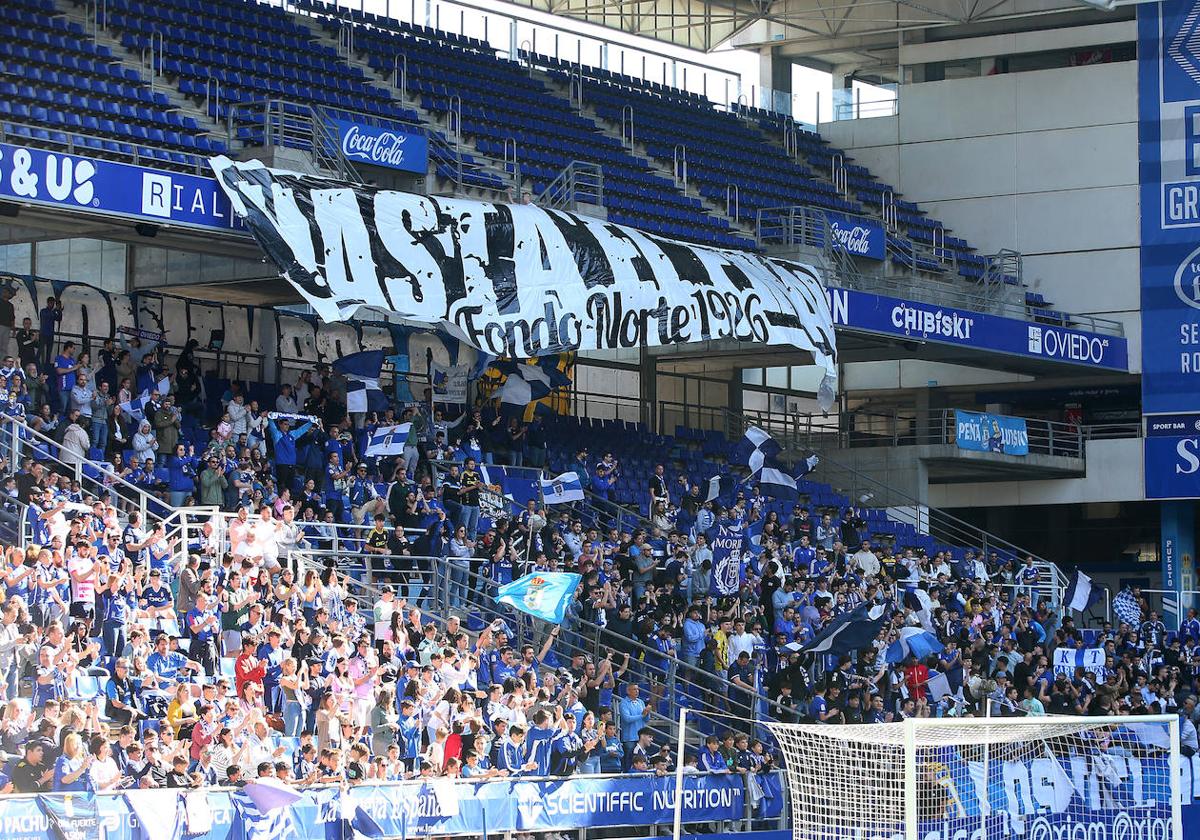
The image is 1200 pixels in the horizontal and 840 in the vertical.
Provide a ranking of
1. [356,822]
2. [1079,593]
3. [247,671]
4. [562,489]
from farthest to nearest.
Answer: [1079,593]
[562,489]
[247,671]
[356,822]

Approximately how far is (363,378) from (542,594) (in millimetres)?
5576

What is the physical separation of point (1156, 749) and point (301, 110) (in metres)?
→ 16.2

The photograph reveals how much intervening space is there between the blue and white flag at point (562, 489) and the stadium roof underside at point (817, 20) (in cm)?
1668

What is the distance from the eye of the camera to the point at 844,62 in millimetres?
46031

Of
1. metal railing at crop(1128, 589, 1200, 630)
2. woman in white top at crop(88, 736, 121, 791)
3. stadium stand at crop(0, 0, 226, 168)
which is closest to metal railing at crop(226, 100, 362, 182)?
stadium stand at crop(0, 0, 226, 168)

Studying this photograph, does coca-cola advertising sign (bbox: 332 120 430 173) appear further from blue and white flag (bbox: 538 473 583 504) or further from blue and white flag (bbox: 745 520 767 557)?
blue and white flag (bbox: 745 520 767 557)

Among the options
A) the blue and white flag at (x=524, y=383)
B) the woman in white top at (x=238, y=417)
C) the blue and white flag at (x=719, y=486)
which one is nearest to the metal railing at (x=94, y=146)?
the woman in white top at (x=238, y=417)

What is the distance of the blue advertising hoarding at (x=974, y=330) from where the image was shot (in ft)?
107

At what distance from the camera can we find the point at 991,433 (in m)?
36.5

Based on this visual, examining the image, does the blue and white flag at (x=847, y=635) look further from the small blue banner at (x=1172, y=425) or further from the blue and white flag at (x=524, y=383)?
the small blue banner at (x=1172, y=425)

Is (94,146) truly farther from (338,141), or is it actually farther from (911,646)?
(911,646)

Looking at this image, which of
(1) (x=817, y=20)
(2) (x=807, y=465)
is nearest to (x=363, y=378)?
(2) (x=807, y=465)

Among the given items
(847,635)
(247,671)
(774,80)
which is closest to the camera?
(247,671)

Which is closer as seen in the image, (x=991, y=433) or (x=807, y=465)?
(x=807, y=465)
